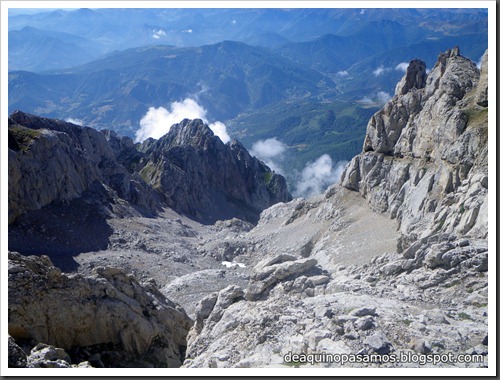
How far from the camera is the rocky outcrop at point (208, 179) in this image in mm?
148000

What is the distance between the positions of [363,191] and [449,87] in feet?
67.9

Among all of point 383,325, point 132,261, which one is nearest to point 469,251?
point 383,325

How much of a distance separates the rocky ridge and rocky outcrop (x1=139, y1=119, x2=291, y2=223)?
27.1 m

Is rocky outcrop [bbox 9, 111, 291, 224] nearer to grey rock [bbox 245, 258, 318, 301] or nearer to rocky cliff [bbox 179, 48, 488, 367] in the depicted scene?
rocky cliff [bbox 179, 48, 488, 367]

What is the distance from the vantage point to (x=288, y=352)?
28.5 meters

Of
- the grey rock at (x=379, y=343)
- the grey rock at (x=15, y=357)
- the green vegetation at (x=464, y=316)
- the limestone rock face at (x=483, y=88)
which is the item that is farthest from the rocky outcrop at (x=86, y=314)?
the limestone rock face at (x=483, y=88)

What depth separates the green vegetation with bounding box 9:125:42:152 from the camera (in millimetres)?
89250

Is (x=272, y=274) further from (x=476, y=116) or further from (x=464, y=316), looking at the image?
(x=476, y=116)

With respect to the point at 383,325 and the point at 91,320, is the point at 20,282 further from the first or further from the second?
the point at 383,325

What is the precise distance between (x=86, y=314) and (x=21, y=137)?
205 ft

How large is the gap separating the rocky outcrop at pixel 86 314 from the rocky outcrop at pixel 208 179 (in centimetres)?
A: 9493

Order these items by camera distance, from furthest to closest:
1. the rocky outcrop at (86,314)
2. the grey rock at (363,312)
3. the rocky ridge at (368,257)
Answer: the rocky outcrop at (86,314)
the grey rock at (363,312)
the rocky ridge at (368,257)

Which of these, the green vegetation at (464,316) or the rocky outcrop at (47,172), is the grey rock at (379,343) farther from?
the rocky outcrop at (47,172)

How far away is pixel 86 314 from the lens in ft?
125
